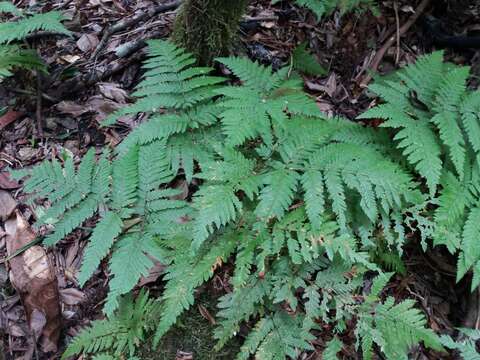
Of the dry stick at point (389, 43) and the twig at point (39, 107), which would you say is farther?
the dry stick at point (389, 43)

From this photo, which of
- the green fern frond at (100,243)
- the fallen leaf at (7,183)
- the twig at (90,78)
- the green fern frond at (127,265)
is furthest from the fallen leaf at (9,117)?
the green fern frond at (127,265)

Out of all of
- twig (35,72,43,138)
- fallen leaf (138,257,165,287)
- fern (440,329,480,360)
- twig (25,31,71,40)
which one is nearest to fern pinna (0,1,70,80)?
twig (35,72,43,138)

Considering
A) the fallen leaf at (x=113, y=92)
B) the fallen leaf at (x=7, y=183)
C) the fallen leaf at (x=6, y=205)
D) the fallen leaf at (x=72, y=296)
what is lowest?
the fallen leaf at (x=72, y=296)

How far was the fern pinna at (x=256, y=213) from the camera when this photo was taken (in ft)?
9.23

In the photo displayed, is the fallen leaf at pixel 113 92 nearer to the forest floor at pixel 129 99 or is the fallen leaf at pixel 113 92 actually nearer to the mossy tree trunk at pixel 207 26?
the forest floor at pixel 129 99

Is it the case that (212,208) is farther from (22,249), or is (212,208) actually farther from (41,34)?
(41,34)

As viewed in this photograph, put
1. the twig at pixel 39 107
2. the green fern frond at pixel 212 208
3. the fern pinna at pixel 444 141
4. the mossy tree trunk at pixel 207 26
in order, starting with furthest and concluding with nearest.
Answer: the twig at pixel 39 107, the mossy tree trunk at pixel 207 26, the fern pinna at pixel 444 141, the green fern frond at pixel 212 208

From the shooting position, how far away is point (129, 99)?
388 centimetres

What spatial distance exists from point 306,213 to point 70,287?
5.93 ft

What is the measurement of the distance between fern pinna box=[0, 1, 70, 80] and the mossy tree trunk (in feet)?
2.97

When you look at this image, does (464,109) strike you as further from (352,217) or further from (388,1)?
(388,1)

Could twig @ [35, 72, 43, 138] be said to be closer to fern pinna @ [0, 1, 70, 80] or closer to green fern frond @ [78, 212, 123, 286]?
fern pinna @ [0, 1, 70, 80]

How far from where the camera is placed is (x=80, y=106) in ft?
12.8

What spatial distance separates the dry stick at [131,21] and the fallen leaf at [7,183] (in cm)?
134
